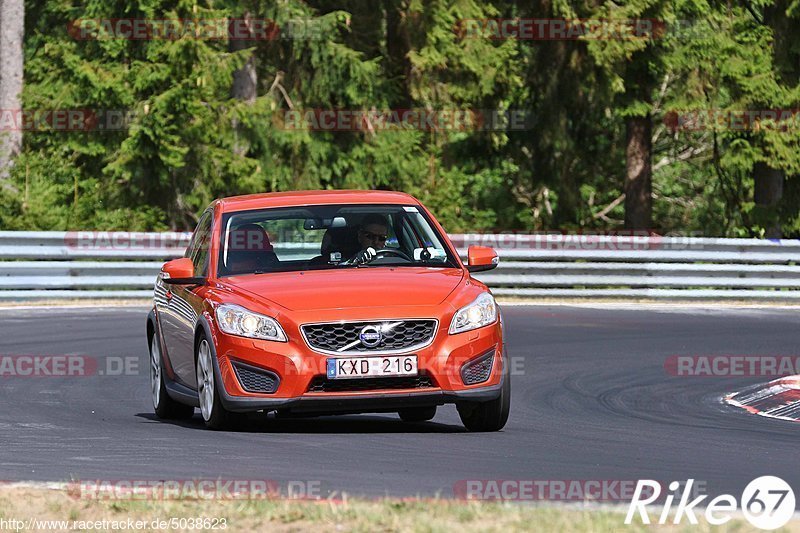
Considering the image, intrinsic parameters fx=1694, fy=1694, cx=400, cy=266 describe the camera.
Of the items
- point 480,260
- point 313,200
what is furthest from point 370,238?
point 480,260

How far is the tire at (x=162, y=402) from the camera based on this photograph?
Answer: 41.0 ft

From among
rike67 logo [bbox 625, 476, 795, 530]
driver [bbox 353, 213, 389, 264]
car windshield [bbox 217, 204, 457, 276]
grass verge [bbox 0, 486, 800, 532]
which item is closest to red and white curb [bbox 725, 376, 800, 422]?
car windshield [bbox 217, 204, 457, 276]

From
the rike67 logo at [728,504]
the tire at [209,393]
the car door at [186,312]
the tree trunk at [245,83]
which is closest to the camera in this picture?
the rike67 logo at [728,504]

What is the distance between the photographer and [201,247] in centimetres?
1242

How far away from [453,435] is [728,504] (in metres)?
3.40

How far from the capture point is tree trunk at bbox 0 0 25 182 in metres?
31.7

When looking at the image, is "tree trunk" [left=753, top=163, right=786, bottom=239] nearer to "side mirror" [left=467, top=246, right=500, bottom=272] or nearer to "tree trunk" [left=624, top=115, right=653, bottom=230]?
"tree trunk" [left=624, top=115, right=653, bottom=230]

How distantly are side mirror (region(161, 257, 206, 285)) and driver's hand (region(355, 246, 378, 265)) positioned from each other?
3.49 ft

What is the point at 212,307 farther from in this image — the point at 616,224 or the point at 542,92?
the point at 616,224

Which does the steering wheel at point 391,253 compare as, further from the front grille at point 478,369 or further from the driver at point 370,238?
the front grille at point 478,369

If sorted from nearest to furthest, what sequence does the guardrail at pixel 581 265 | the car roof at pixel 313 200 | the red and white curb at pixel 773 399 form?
the car roof at pixel 313 200 → the red and white curb at pixel 773 399 → the guardrail at pixel 581 265

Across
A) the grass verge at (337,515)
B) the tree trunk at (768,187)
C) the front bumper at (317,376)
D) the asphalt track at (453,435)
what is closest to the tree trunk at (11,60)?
the asphalt track at (453,435)

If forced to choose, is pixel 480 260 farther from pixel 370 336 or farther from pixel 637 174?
pixel 637 174

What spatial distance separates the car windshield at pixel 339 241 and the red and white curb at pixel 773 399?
2.98m
